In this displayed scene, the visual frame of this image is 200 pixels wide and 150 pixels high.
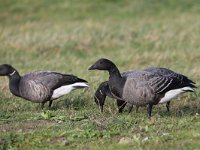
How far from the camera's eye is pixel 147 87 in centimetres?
1075

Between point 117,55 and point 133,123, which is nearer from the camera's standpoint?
point 133,123

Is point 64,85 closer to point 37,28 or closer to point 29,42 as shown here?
point 29,42

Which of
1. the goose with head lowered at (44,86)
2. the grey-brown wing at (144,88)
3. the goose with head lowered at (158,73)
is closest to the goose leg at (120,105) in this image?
the goose with head lowered at (158,73)

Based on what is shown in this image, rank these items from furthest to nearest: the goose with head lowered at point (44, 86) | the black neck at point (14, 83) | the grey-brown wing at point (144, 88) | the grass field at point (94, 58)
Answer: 1. the black neck at point (14, 83)
2. the goose with head lowered at point (44, 86)
3. the grey-brown wing at point (144, 88)
4. the grass field at point (94, 58)

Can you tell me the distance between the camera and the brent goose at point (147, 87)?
35.3 ft

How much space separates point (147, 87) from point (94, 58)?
9017 mm

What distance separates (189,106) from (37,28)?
534 inches

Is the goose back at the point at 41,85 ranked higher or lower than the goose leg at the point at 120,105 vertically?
higher

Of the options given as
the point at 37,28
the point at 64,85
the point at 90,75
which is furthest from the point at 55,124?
the point at 37,28

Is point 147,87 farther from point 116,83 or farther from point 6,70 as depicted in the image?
point 6,70

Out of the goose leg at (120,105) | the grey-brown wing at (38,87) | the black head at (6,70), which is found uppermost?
the black head at (6,70)

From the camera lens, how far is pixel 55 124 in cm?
1027

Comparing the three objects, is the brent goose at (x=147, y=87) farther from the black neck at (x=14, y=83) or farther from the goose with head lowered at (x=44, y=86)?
the black neck at (x=14, y=83)

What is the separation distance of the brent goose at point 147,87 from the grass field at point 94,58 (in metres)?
0.34
